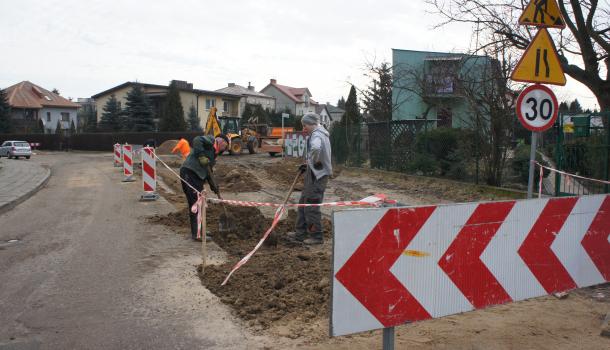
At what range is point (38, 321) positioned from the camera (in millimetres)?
4559

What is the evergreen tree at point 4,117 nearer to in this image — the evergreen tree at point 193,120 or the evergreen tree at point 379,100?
the evergreen tree at point 193,120

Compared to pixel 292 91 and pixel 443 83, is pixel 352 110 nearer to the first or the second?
pixel 443 83

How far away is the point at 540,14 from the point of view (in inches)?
232

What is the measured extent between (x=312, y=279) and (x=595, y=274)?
2736mm

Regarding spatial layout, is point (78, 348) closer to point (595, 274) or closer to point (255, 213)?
point (595, 274)

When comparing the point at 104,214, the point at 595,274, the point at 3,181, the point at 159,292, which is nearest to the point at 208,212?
the point at 104,214

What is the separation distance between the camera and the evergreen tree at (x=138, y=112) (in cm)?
5541

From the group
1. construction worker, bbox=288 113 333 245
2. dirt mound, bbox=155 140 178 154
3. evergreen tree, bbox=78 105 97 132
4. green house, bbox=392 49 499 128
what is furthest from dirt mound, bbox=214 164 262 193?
evergreen tree, bbox=78 105 97 132

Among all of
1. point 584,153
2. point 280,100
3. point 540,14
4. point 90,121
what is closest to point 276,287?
point 540,14

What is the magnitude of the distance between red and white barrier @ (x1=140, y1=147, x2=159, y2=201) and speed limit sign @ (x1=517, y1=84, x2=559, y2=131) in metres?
8.69

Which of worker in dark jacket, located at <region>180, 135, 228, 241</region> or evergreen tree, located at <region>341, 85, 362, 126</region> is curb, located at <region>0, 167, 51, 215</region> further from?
evergreen tree, located at <region>341, 85, 362, 126</region>

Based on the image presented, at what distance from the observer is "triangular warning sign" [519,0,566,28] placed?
19.3ft

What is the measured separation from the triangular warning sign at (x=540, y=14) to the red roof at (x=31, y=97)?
72.5m

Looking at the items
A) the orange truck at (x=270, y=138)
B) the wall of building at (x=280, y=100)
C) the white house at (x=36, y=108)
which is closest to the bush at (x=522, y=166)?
the orange truck at (x=270, y=138)
